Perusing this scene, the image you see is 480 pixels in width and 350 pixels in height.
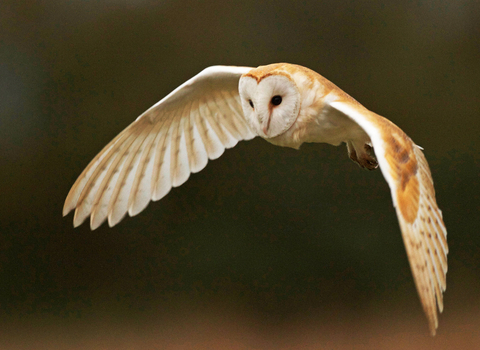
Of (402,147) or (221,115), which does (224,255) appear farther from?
(402,147)

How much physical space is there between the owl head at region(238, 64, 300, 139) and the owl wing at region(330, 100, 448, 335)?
0.15 metres

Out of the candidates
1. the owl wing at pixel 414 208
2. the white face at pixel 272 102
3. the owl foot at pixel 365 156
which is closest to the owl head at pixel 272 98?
the white face at pixel 272 102

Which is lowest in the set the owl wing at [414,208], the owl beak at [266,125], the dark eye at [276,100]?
the owl wing at [414,208]

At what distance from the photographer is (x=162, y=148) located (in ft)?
4.68

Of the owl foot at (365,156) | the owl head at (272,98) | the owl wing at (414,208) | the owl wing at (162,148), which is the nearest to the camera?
the owl wing at (414,208)

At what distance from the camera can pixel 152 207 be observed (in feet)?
7.48

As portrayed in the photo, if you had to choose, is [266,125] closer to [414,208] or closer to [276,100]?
[276,100]

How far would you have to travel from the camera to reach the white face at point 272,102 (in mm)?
1008

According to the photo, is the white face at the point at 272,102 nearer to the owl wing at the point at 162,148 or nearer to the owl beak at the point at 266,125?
the owl beak at the point at 266,125

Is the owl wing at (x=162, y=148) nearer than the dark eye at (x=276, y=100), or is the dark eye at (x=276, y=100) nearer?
the dark eye at (x=276, y=100)

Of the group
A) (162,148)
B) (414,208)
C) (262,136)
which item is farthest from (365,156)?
(162,148)

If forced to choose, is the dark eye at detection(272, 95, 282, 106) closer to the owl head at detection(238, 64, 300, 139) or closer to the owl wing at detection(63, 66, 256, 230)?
the owl head at detection(238, 64, 300, 139)

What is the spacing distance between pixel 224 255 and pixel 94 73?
109 centimetres

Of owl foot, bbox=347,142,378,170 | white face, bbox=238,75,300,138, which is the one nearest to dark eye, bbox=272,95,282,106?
white face, bbox=238,75,300,138
